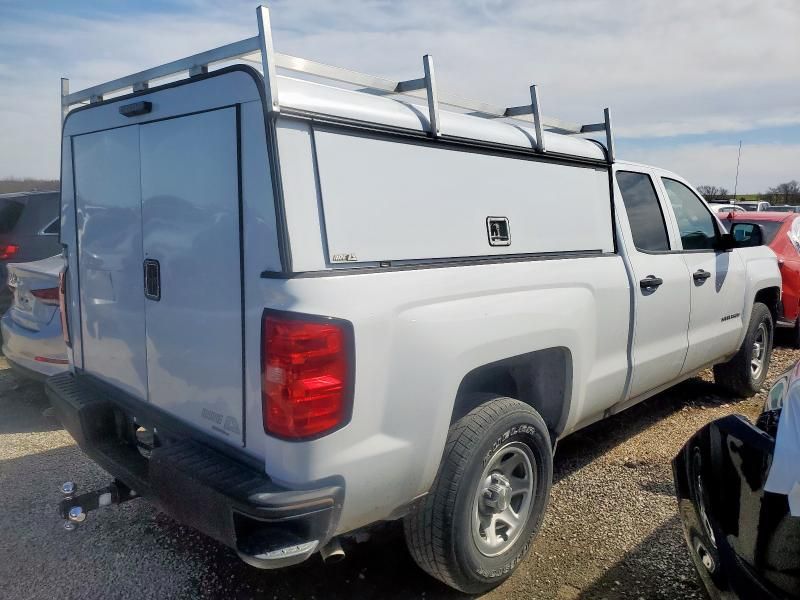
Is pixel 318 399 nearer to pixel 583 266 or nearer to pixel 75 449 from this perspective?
pixel 583 266

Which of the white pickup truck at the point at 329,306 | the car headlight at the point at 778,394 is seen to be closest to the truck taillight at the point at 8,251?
the white pickup truck at the point at 329,306

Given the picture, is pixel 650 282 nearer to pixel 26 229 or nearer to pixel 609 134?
pixel 609 134

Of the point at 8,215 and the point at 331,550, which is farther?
the point at 8,215

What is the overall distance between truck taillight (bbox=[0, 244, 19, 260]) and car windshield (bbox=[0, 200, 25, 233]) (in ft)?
0.59

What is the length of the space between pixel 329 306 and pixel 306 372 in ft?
0.76

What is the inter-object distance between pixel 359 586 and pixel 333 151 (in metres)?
1.94

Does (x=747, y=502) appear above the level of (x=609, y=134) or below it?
below

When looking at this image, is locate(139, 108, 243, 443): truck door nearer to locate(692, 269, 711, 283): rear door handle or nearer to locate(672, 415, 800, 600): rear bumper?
locate(672, 415, 800, 600): rear bumper

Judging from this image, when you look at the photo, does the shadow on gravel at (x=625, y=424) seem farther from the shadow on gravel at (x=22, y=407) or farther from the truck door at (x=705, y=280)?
the shadow on gravel at (x=22, y=407)

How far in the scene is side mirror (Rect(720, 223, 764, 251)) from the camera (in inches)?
183

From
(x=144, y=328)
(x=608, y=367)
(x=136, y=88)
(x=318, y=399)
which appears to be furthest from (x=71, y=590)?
(x=608, y=367)

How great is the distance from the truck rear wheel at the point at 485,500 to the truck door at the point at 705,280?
1.95 meters

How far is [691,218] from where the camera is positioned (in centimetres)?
458

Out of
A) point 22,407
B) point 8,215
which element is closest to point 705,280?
point 22,407
